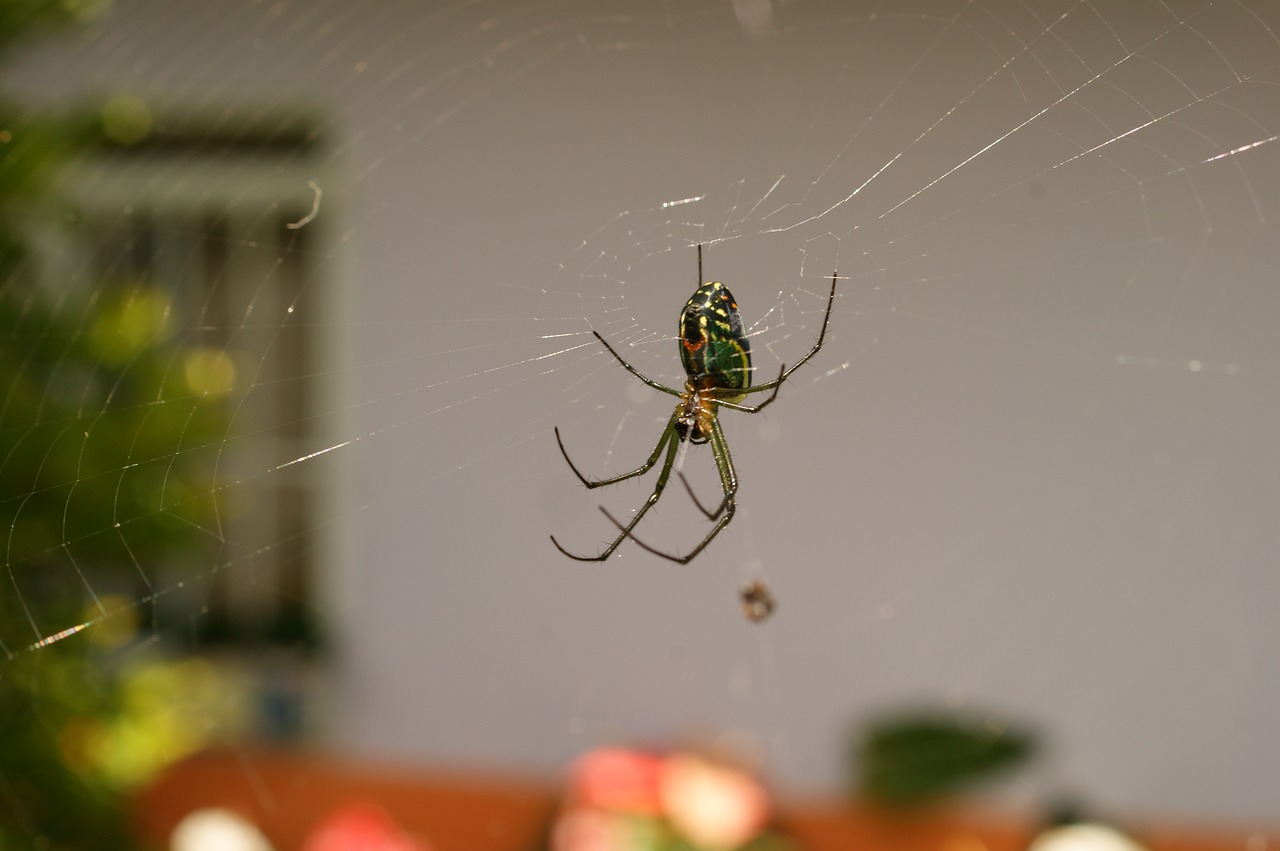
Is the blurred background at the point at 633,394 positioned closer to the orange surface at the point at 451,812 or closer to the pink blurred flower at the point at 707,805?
the orange surface at the point at 451,812

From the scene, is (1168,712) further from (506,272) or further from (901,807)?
(506,272)

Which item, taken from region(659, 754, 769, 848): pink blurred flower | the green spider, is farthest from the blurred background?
region(659, 754, 769, 848): pink blurred flower

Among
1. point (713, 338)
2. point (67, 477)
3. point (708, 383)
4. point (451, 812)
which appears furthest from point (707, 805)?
point (67, 477)

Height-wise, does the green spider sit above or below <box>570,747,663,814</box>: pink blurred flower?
above

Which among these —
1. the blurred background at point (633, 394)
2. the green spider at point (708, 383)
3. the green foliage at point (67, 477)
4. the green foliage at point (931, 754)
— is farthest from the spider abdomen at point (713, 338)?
the green foliage at point (931, 754)

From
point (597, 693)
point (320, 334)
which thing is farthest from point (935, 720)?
point (320, 334)

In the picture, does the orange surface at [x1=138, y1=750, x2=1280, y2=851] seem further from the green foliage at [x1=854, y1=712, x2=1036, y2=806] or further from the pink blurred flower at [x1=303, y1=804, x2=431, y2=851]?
the pink blurred flower at [x1=303, y1=804, x2=431, y2=851]

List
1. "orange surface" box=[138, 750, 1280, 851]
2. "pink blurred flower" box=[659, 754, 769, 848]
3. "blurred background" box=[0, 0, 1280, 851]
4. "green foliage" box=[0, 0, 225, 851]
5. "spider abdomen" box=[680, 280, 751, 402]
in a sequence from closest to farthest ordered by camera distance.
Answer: "spider abdomen" box=[680, 280, 751, 402] < "green foliage" box=[0, 0, 225, 851] < "blurred background" box=[0, 0, 1280, 851] < "pink blurred flower" box=[659, 754, 769, 848] < "orange surface" box=[138, 750, 1280, 851]
